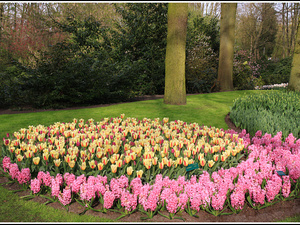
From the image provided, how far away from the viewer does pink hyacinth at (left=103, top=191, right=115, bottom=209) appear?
8.91 feet

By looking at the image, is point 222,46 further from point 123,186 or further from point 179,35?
point 123,186

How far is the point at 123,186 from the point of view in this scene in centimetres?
288

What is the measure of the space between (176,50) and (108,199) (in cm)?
656

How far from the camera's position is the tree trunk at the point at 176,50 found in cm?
831

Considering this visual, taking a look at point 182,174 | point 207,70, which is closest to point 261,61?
point 207,70

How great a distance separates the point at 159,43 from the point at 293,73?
726cm

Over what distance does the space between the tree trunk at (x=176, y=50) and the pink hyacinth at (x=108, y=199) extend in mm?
6079

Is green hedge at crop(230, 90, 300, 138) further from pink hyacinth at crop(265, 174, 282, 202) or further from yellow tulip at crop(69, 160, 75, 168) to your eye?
yellow tulip at crop(69, 160, 75, 168)

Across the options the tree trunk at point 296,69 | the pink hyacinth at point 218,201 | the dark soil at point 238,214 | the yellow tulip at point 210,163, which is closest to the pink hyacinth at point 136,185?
the dark soil at point 238,214

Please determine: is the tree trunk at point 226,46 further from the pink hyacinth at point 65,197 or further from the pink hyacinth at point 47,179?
the pink hyacinth at point 65,197

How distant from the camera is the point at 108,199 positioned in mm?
2727

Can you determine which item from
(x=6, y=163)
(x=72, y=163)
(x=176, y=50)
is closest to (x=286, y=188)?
(x=72, y=163)

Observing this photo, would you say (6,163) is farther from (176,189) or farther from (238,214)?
(238,214)

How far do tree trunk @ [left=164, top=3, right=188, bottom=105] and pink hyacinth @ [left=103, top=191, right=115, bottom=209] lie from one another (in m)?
6.08
